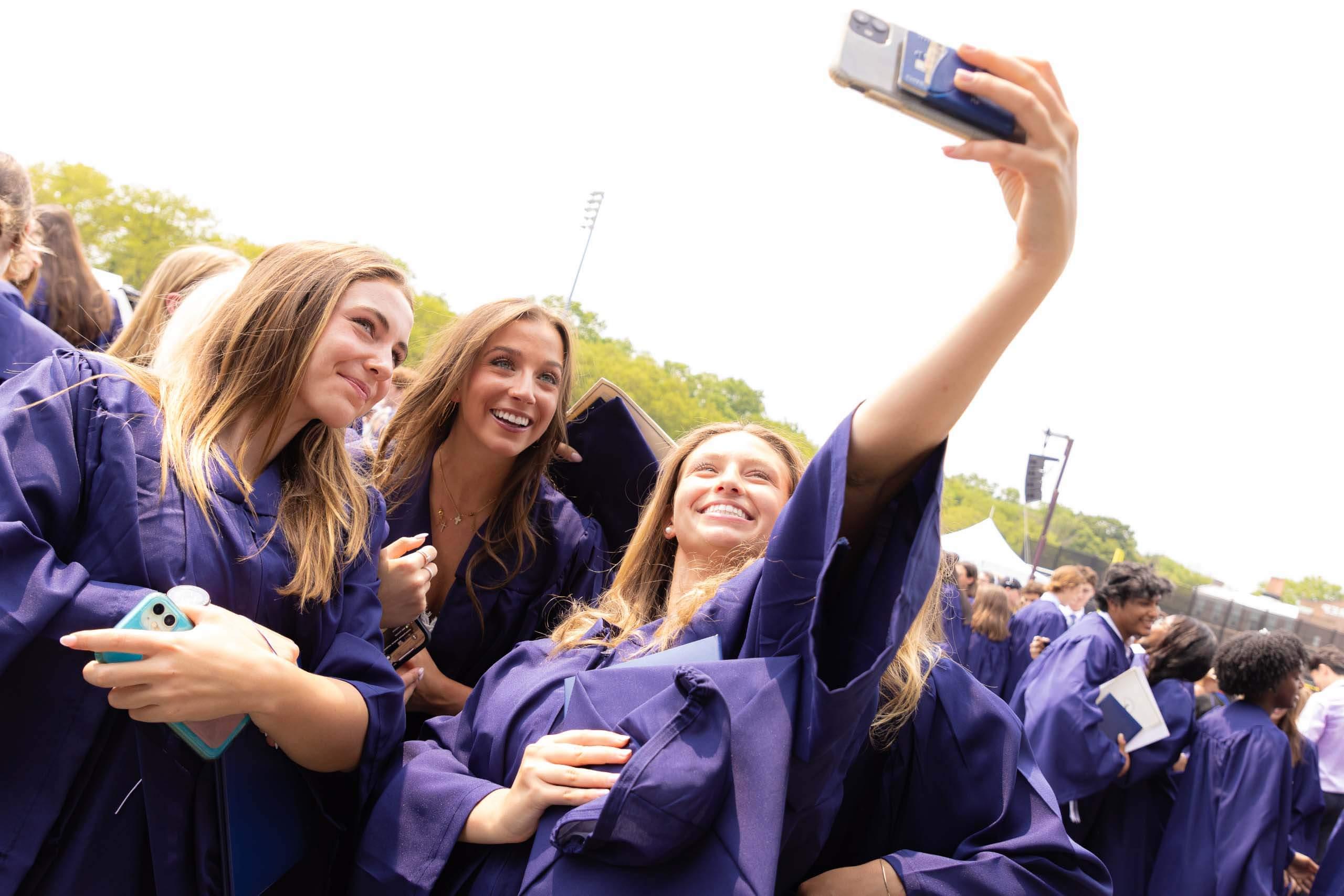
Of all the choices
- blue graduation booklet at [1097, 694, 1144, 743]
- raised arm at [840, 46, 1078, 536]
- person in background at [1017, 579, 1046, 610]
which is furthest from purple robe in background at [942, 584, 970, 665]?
person in background at [1017, 579, 1046, 610]

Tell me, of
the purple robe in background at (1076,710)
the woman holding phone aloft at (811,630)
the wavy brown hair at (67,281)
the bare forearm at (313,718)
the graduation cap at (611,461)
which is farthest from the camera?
the purple robe in background at (1076,710)

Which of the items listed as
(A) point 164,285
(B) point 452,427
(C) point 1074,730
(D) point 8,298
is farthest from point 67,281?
(C) point 1074,730

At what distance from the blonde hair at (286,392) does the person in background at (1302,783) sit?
517 cm

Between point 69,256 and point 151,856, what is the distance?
3.31 m

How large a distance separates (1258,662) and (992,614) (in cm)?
337

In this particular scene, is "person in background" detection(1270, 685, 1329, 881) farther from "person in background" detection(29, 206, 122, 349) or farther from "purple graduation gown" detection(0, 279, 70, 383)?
"person in background" detection(29, 206, 122, 349)

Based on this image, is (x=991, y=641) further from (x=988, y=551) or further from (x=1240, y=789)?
(x=988, y=551)

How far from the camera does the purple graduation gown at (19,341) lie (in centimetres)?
280

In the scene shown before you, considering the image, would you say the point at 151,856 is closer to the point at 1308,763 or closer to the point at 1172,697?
the point at 1172,697

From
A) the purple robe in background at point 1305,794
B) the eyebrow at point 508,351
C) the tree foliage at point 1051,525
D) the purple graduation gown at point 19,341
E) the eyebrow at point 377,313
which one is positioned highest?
Answer: the eyebrow at point 377,313

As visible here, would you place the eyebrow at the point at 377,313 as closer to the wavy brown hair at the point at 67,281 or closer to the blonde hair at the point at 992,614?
the wavy brown hair at the point at 67,281

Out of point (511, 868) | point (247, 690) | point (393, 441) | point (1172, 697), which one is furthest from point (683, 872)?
point (1172, 697)

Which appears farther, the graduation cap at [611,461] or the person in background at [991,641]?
the person in background at [991,641]

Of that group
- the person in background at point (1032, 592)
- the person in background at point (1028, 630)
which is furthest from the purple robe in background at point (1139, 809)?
the person in background at point (1032, 592)
